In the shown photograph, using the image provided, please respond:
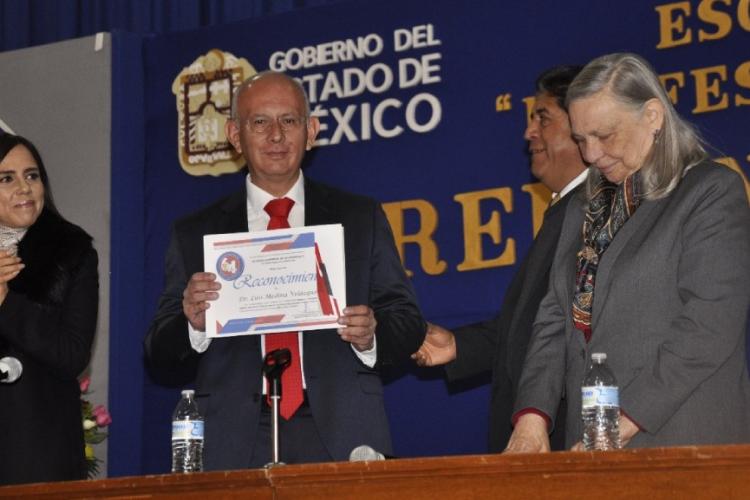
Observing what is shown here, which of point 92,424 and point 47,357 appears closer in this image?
point 47,357

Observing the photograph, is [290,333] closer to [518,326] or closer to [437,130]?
[518,326]

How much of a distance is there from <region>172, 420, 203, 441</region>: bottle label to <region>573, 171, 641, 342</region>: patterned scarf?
1015 mm

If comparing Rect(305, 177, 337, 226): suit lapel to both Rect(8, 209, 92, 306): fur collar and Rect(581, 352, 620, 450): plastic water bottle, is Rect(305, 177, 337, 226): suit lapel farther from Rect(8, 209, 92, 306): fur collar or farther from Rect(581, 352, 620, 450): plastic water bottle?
Rect(581, 352, 620, 450): plastic water bottle

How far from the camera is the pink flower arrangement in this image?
5.90 metres

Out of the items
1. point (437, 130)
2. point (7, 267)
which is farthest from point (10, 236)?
point (437, 130)

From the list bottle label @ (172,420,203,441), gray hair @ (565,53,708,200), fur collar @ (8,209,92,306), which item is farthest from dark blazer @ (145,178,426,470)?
gray hair @ (565,53,708,200)

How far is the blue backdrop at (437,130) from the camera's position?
17.4 ft

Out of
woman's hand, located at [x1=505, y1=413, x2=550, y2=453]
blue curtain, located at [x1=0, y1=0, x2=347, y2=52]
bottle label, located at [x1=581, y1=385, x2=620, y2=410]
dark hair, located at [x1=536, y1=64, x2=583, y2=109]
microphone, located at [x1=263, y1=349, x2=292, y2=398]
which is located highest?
blue curtain, located at [x1=0, y1=0, x2=347, y2=52]

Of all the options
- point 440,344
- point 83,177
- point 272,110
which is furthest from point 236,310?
point 83,177

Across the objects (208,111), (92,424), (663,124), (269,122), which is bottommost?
(92,424)

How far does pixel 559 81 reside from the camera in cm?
475

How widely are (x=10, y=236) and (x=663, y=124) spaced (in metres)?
2.11

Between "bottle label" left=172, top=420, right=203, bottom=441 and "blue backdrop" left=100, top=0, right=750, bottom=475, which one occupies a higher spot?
"blue backdrop" left=100, top=0, right=750, bottom=475

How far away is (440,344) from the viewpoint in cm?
461
